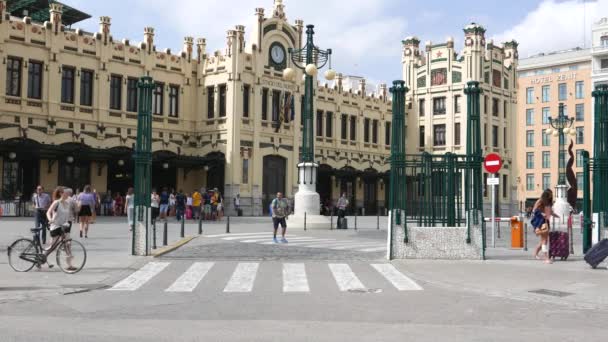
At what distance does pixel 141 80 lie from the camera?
681 inches

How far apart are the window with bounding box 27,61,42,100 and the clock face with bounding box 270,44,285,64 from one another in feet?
50.7

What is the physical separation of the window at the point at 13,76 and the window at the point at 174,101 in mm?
10005

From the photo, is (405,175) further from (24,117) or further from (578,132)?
(578,132)

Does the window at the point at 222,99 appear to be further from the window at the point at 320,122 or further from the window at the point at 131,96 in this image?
the window at the point at 320,122

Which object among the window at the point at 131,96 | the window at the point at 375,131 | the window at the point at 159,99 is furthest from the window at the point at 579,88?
the window at the point at 131,96

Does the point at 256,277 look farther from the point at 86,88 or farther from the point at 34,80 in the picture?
the point at 86,88

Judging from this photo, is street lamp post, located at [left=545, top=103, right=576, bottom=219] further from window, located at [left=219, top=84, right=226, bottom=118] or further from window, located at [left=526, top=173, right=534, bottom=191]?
window, located at [left=526, top=173, right=534, bottom=191]

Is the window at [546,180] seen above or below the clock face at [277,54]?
below

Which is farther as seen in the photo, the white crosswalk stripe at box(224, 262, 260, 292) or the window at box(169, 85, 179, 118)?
the window at box(169, 85, 179, 118)

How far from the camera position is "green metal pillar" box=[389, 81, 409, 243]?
1633cm

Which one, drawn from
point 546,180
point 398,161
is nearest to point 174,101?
point 398,161

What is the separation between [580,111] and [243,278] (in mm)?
81830

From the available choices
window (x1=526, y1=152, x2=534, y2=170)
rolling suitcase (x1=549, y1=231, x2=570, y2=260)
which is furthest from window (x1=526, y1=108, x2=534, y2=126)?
rolling suitcase (x1=549, y1=231, x2=570, y2=260)

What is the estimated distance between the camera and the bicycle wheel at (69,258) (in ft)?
44.5
